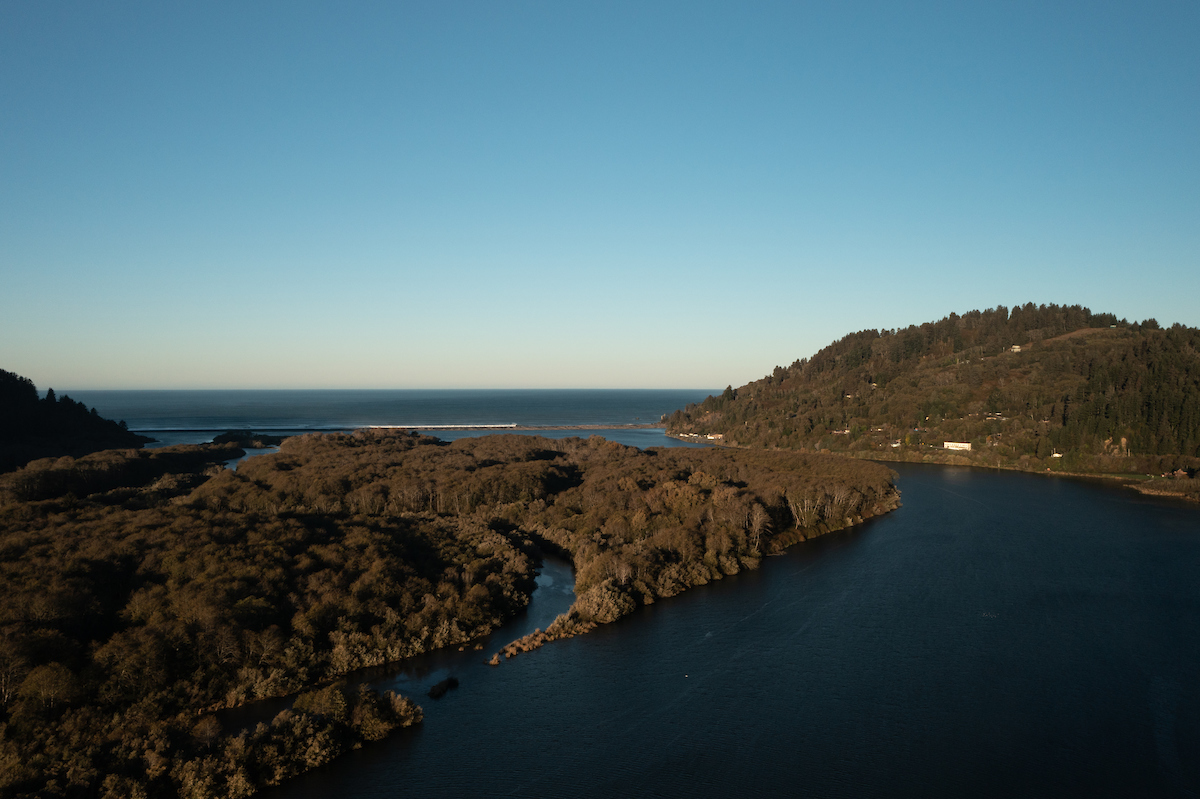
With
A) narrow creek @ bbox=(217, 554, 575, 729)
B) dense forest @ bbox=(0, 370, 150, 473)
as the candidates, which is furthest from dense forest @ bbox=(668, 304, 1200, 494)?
dense forest @ bbox=(0, 370, 150, 473)

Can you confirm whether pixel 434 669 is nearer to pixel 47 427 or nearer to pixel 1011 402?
pixel 47 427

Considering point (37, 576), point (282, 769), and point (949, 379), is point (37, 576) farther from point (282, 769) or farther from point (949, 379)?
point (949, 379)

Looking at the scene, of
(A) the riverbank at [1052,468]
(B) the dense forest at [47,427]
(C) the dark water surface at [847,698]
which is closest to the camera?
(C) the dark water surface at [847,698]

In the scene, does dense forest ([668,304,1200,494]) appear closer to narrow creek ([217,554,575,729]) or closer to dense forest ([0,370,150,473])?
narrow creek ([217,554,575,729])

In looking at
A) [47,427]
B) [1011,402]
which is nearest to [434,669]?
[47,427]

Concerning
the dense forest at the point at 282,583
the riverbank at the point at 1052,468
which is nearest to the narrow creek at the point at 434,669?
the dense forest at the point at 282,583

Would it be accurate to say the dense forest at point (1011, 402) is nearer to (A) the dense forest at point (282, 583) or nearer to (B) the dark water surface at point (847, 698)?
(A) the dense forest at point (282, 583)

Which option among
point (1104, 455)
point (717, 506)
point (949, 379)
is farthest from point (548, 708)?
point (949, 379)
